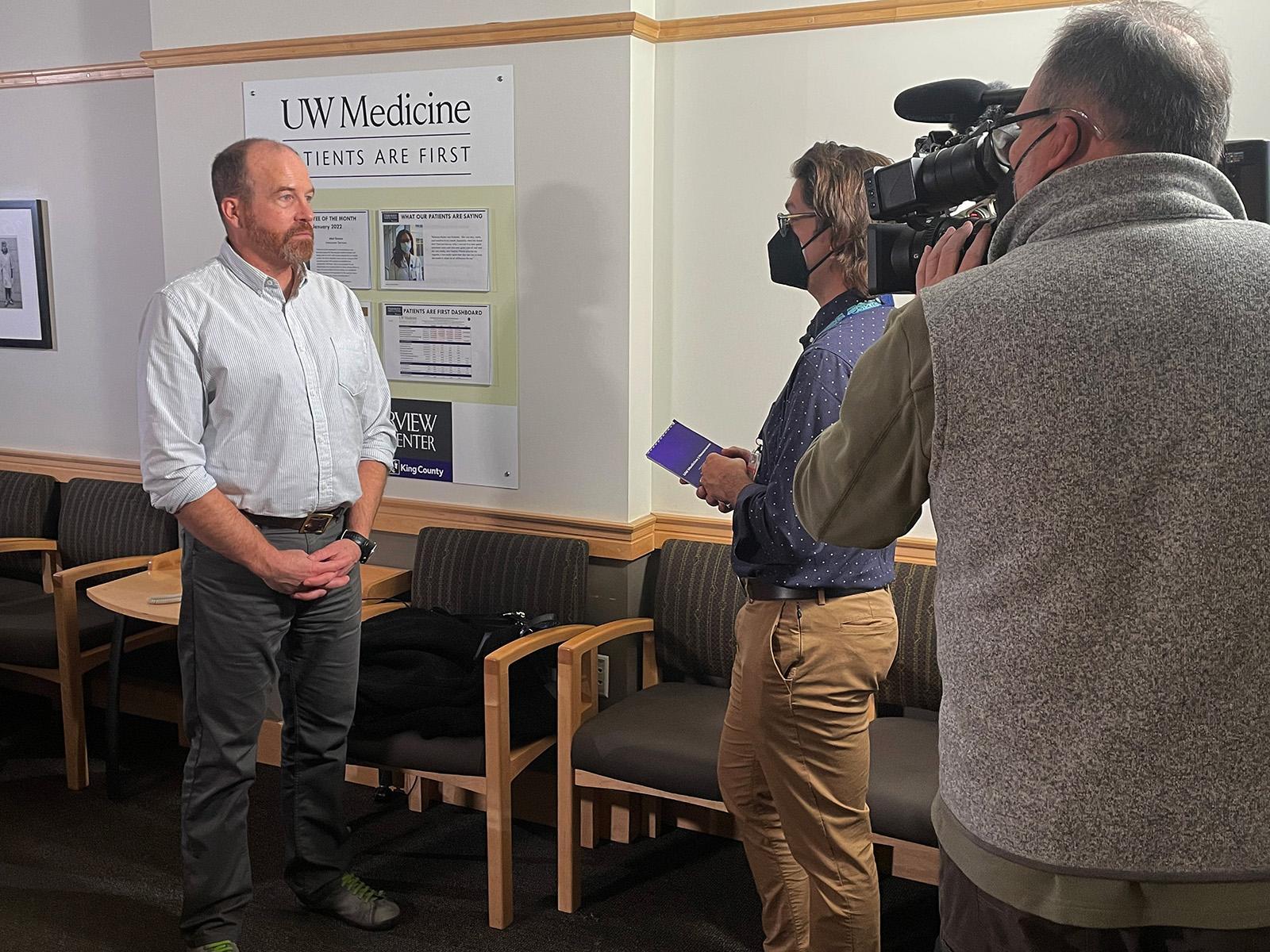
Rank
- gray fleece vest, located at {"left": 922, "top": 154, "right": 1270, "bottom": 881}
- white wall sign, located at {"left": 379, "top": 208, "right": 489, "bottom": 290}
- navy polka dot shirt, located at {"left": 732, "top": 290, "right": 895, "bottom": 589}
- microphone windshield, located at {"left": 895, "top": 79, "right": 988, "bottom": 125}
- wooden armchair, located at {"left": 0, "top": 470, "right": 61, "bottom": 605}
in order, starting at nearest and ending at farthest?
gray fleece vest, located at {"left": 922, "top": 154, "right": 1270, "bottom": 881}, microphone windshield, located at {"left": 895, "top": 79, "right": 988, "bottom": 125}, navy polka dot shirt, located at {"left": 732, "top": 290, "right": 895, "bottom": 589}, white wall sign, located at {"left": 379, "top": 208, "right": 489, "bottom": 290}, wooden armchair, located at {"left": 0, "top": 470, "right": 61, "bottom": 605}

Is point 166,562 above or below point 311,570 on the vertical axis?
below

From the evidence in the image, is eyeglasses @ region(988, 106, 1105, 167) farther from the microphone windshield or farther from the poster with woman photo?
the poster with woman photo

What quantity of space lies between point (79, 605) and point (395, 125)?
184 centimetres

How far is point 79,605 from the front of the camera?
358cm

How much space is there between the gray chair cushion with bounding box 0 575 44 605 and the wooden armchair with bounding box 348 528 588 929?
1400 mm


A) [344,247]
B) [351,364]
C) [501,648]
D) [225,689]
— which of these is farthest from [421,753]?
[344,247]

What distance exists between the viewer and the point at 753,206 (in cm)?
306

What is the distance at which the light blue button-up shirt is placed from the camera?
2293 mm

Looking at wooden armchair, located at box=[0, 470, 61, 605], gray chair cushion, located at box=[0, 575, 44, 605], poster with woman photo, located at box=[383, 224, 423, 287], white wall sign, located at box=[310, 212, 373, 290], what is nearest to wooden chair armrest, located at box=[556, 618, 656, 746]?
poster with woman photo, located at box=[383, 224, 423, 287]

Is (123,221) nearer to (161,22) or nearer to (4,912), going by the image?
(161,22)

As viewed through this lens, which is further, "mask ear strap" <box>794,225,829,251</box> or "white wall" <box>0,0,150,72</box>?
"white wall" <box>0,0,150,72</box>

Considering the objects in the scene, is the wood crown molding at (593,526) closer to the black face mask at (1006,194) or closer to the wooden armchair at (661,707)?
the wooden armchair at (661,707)

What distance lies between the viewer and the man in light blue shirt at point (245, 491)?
2.31 meters

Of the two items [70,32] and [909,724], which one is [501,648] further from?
[70,32]
